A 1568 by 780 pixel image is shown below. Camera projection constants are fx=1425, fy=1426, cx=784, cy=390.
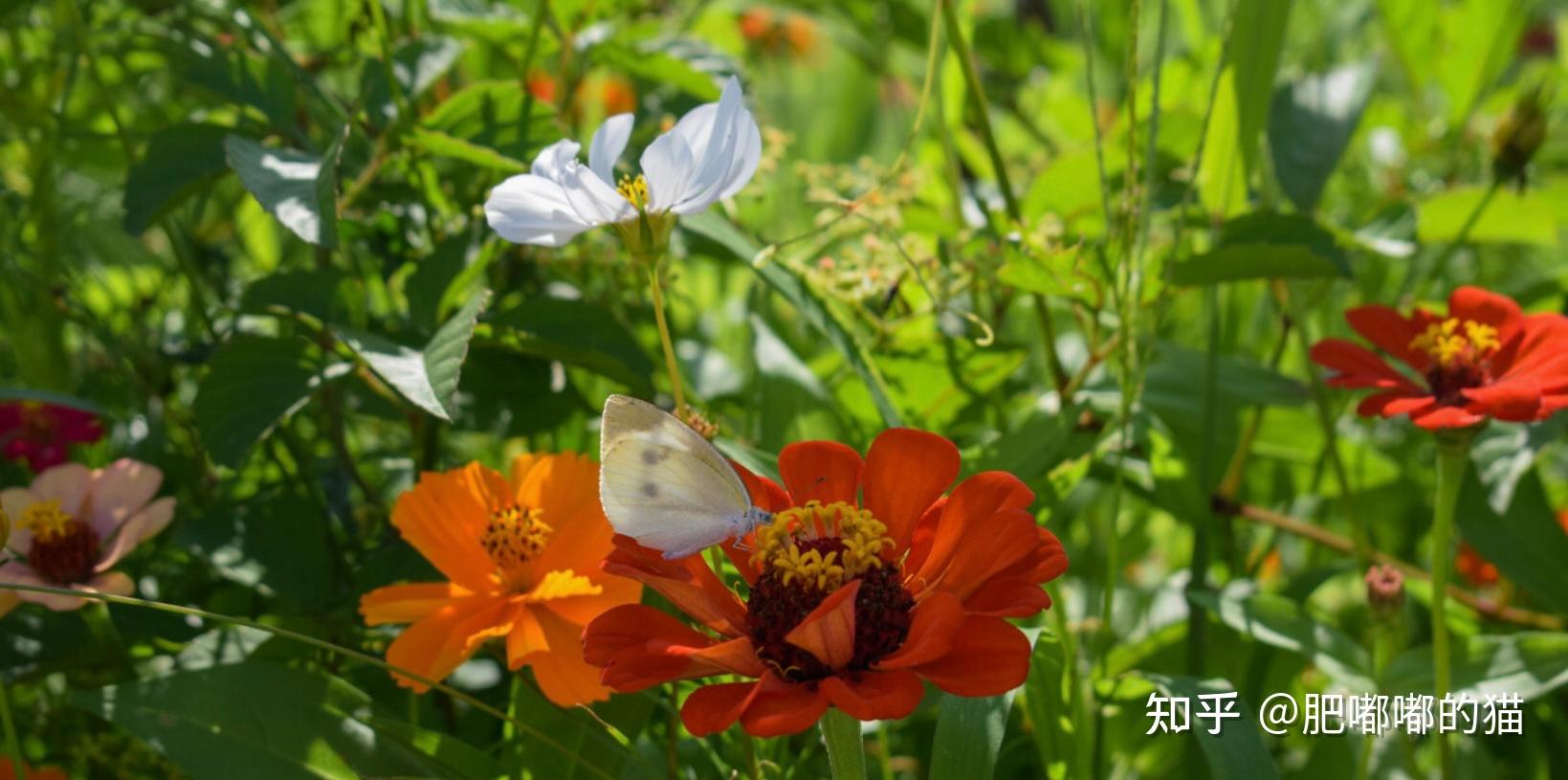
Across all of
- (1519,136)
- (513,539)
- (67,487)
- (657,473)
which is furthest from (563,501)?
(1519,136)

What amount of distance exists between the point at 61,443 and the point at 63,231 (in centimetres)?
16

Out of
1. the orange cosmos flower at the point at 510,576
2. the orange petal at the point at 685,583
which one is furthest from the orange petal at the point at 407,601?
the orange petal at the point at 685,583

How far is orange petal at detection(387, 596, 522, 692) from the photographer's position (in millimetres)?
534

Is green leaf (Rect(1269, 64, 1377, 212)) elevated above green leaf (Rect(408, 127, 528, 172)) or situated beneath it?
situated beneath

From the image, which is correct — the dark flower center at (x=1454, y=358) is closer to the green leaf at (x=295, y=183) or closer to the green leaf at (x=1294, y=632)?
the green leaf at (x=1294, y=632)

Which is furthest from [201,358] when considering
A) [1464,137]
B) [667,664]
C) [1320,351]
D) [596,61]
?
[1464,137]

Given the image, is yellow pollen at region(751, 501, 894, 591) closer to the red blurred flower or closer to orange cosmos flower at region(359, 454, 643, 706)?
orange cosmos flower at region(359, 454, 643, 706)

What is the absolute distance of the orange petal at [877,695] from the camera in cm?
40

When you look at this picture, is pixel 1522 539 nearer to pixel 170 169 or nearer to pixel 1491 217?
pixel 1491 217

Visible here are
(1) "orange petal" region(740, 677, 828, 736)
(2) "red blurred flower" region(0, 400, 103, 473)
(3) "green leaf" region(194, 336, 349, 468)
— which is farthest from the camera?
(2) "red blurred flower" region(0, 400, 103, 473)

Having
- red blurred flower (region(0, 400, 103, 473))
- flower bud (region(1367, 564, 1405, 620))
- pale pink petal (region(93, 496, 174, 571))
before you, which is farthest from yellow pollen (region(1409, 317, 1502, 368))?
red blurred flower (region(0, 400, 103, 473))

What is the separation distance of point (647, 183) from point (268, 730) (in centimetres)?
28

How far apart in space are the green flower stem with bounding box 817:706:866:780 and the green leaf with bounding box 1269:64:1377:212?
1.75 ft

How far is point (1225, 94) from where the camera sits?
2.68 feet
